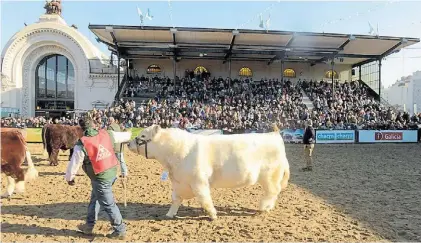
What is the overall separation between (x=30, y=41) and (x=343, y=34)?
2900 centimetres

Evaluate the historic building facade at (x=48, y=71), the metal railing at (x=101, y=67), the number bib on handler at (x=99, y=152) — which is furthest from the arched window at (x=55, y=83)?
the number bib on handler at (x=99, y=152)

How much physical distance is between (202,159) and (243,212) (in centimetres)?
146

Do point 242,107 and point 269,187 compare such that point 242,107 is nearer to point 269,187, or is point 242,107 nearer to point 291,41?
point 291,41

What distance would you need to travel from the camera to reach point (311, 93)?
102 feet

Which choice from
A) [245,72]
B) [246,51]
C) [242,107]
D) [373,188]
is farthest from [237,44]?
[373,188]

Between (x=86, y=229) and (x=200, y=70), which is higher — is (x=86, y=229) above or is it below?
below

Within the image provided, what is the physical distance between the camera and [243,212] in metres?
6.36

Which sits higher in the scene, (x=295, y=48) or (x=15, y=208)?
(x=295, y=48)

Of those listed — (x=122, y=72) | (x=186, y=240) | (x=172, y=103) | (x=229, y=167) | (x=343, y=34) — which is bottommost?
(x=186, y=240)

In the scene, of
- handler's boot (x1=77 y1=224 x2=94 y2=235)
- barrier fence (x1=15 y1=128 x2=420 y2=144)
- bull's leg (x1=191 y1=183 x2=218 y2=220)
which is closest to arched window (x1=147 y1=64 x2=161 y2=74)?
barrier fence (x1=15 y1=128 x2=420 y2=144)

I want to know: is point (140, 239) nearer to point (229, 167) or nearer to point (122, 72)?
point (229, 167)

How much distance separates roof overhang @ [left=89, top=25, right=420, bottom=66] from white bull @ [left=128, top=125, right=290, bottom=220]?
2209 cm

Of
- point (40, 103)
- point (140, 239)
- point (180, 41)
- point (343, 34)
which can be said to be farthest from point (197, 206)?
point (40, 103)

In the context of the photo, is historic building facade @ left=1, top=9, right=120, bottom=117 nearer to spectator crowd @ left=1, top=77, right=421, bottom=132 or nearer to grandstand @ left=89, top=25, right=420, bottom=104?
grandstand @ left=89, top=25, right=420, bottom=104
